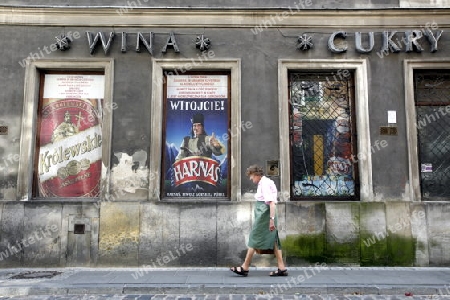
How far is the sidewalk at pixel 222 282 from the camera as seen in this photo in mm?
6363

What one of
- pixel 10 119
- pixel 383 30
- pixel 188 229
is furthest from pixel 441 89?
pixel 10 119

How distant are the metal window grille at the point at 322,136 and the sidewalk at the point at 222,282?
5.74 feet

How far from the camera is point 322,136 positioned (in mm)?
8867

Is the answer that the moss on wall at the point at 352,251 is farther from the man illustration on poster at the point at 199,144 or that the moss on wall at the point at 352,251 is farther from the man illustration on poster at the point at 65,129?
the man illustration on poster at the point at 65,129

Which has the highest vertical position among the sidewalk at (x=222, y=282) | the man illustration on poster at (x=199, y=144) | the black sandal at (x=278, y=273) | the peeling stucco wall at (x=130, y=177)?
the man illustration on poster at (x=199, y=144)

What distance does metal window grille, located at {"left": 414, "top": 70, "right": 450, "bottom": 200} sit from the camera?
8.73m

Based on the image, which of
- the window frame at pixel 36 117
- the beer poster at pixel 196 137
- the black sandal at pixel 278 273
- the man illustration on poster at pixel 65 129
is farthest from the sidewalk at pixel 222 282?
the man illustration on poster at pixel 65 129

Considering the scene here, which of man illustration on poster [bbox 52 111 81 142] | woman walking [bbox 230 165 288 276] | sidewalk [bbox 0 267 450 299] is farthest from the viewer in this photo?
man illustration on poster [bbox 52 111 81 142]

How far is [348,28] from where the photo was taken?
8.84 metres

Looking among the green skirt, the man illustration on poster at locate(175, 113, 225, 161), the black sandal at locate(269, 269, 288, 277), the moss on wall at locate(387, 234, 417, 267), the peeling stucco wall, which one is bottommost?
the black sandal at locate(269, 269, 288, 277)

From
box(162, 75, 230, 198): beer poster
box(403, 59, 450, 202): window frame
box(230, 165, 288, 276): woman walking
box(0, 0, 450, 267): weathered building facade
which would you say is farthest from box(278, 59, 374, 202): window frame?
box(230, 165, 288, 276): woman walking

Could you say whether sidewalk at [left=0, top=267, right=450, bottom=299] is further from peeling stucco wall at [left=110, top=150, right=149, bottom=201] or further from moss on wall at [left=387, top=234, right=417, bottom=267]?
peeling stucco wall at [left=110, top=150, right=149, bottom=201]

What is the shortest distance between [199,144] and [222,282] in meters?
3.19

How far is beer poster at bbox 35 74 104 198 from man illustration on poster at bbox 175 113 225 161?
1.83m
